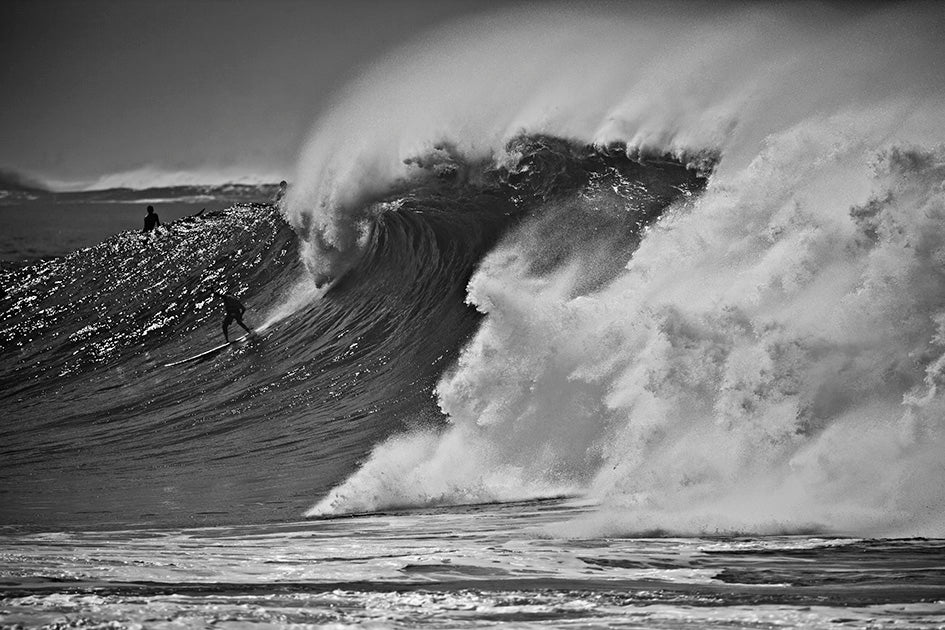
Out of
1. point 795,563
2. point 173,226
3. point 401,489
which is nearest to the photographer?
point 795,563

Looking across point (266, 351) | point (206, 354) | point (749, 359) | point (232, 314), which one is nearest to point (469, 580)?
point (749, 359)

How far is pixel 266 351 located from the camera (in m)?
14.7

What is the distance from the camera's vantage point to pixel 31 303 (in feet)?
63.7

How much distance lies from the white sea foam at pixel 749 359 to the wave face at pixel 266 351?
723mm

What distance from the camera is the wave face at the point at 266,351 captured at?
10555 mm

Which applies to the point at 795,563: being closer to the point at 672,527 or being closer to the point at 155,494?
the point at 672,527

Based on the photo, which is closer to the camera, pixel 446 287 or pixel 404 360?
pixel 404 360

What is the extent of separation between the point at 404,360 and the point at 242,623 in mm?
7675

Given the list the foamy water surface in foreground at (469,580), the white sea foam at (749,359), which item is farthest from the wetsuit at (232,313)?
the foamy water surface in foreground at (469,580)

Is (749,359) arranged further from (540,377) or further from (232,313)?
(232,313)

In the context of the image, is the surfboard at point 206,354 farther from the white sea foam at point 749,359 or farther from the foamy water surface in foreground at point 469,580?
the foamy water surface in foreground at point 469,580

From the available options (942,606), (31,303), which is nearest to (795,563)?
(942,606)

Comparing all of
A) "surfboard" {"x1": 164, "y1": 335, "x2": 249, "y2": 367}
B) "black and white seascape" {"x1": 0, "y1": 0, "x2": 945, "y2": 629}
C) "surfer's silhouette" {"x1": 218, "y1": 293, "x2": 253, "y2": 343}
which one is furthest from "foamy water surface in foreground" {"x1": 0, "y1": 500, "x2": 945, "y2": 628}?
"surfer's silhouette" {"x1": 218, "y1": 293, "x2": 253, "y2": 343}

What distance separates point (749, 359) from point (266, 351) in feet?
24.5
